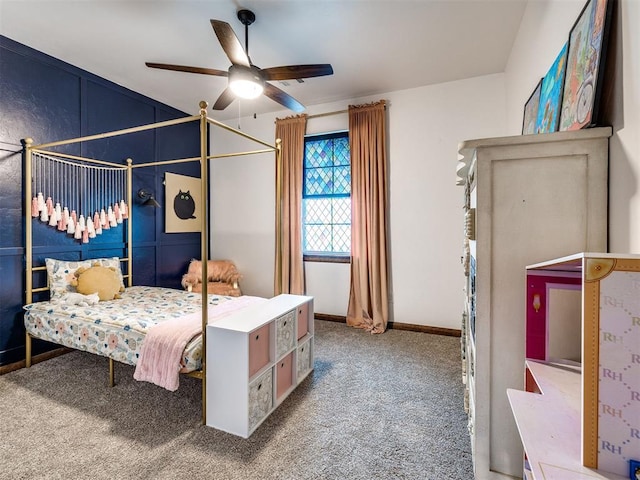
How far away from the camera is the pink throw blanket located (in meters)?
1.85

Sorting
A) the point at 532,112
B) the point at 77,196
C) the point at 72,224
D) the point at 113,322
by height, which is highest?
the point at 532,112

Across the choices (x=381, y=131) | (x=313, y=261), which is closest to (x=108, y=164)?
(x=313, y=261)

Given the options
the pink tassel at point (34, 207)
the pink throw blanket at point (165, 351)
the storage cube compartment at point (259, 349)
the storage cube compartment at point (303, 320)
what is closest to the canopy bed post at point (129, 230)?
the pink tassel at point (34, 207)

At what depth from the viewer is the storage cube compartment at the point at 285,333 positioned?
2080mm

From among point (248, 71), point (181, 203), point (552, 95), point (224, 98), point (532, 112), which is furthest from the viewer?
point (181, 203)

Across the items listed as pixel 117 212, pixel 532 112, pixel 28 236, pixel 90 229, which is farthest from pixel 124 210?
pixel 532 112

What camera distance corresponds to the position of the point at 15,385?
2.35 m

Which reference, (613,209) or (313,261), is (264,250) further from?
(613,209)

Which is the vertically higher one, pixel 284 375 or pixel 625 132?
pixel 625 132

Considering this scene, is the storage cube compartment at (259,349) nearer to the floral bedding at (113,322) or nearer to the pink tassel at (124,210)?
the floral bedding at (113,322)

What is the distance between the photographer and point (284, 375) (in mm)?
2207

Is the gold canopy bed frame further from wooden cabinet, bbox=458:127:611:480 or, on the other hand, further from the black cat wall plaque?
wooden cabinet, bbox=458:127:611:480

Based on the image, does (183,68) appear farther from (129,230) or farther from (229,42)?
(129,230)

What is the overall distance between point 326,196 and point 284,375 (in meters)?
2.39
